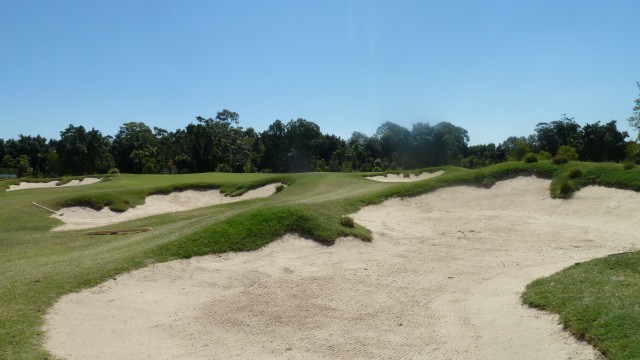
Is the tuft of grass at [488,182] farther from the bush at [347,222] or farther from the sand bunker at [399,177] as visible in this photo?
the bush at [347,222]

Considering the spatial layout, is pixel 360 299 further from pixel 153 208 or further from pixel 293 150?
pixel 293 150

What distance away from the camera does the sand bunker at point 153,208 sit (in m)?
27.3

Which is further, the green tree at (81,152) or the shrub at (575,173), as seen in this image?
the green tree at (81,152)

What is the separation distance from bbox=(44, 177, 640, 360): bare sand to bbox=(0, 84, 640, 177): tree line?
56.9 m

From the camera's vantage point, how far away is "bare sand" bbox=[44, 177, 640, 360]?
358 inches

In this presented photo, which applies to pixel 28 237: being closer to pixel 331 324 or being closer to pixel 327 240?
pixel 327 240

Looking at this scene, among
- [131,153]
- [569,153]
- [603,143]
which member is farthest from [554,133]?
[131,153]

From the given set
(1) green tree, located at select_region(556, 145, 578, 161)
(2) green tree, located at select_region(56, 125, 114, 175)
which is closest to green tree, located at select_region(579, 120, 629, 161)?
(1) green tree, located at select_region(556, 145, 578, 161)

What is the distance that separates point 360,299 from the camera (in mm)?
12367

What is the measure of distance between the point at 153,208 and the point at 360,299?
22669 mm

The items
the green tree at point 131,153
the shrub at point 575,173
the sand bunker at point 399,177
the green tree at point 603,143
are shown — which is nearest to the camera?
the shrub at point 575,173

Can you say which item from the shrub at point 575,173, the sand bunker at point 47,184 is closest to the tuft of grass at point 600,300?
the shrub at point 575,173

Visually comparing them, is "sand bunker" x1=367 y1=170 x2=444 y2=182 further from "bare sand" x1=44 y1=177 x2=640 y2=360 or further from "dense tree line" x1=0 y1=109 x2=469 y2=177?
"dense tree line" x1=0 y1=109 x2=469 y2=177

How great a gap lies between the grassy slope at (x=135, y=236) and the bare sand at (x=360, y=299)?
0.50 m
